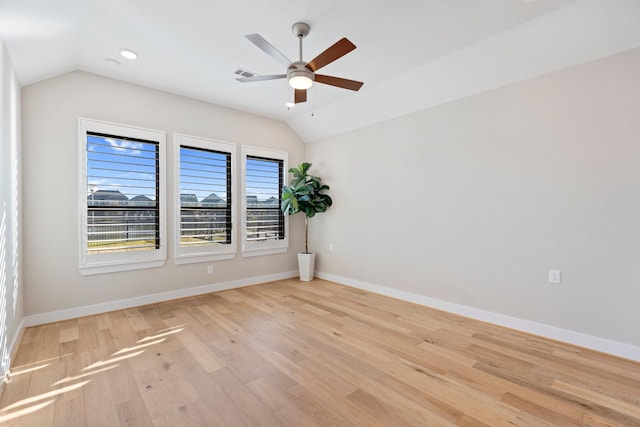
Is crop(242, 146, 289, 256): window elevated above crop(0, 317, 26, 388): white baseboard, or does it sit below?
above

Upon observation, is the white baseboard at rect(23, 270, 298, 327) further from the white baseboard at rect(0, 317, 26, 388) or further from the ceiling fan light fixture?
the ceiling fan light fixture

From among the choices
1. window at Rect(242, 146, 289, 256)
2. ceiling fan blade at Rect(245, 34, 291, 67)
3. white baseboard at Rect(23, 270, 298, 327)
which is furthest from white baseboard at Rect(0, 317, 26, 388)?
ceiling fan blade at Rect(245, 34, 291, 67)

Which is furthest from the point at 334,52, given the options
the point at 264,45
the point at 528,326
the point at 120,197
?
the point at 528,326

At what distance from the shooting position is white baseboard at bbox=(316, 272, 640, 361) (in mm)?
2580

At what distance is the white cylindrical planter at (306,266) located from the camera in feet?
17.5

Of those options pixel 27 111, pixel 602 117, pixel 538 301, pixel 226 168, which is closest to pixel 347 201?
pixel 226 168

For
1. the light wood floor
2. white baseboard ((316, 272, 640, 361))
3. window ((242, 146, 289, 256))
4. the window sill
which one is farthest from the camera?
window ((242, 146, 289, 256))

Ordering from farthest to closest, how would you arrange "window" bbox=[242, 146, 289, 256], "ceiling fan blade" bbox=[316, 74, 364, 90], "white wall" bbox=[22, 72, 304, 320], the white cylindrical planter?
the white cylindrical planter → "window" bbox=[242, 146, 289, 256] → "white wall" bbox=[22, 72, 304, 320] → "ceiling fan blade" bbox=[316, 74, 364, 90]

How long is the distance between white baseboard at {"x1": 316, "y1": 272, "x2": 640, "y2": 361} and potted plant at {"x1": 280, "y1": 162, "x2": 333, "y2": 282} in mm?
1339

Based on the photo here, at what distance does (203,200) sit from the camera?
4.52 meters

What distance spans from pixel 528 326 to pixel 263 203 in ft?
13.7

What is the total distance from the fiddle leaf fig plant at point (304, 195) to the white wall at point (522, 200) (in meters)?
0.95

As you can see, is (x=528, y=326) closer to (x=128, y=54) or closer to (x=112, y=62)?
(x=128, y=54)

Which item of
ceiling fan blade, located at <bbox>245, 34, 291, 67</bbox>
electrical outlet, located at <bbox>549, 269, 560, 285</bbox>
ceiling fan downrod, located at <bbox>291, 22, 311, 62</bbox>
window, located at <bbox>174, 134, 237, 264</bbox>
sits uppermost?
ceiling fan downrod, located at <bbox>291, 22, 311, 62</bbox>
